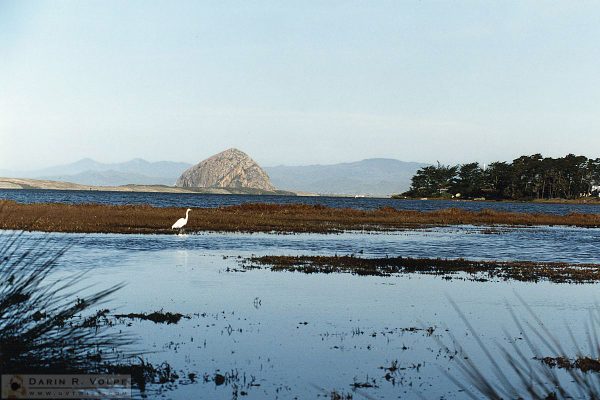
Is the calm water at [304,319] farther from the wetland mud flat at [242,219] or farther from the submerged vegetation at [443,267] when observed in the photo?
the wetland mud flat at [242,219]

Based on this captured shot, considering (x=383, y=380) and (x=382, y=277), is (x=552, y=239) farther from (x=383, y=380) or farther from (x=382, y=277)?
(x=383, y=380)

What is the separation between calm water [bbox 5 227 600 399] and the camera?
12062 millimetres

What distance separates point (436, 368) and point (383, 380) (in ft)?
4.80

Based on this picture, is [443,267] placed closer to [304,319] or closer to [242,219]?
[304,319]

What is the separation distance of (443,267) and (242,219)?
130 feet

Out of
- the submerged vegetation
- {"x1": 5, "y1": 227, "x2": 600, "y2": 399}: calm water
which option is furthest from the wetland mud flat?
the submerged vegetation

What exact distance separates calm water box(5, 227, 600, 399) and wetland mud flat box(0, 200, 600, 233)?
36.1 ft

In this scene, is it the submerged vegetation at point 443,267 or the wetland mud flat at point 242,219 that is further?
the wetland mud flat at point 242,219

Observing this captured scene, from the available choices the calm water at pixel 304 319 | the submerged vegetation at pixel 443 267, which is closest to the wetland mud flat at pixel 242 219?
the calm water at pixel 304 319

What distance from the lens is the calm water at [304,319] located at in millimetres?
12062

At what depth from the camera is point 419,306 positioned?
20.3 meters

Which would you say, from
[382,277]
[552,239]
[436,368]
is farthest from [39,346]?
[552,239]

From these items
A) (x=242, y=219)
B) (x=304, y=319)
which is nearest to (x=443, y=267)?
(x=304, y=319)

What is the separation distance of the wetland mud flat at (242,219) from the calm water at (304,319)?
11.0 meters
